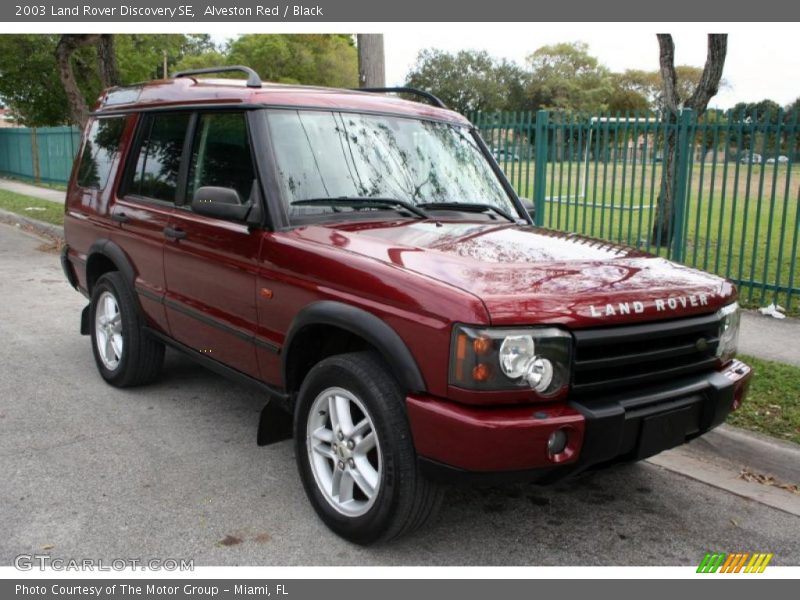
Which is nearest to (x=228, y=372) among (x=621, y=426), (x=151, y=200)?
(x=151, y=200)

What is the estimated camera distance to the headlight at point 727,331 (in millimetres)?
3488

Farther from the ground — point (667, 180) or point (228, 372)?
point (667, 180)

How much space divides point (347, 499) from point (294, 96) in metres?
2.12

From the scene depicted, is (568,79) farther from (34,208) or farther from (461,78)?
(34,208)

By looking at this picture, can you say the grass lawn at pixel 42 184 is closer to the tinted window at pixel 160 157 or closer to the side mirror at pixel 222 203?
the tinted window at pixel 160 157

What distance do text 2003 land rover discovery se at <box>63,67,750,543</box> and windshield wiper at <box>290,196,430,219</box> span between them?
0.01m

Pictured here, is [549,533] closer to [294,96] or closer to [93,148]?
[294,96]

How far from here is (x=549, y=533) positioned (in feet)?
11.7

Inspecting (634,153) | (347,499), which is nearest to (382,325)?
(347,499)

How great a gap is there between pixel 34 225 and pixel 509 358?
45.2 ft

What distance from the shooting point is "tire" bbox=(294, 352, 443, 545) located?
3064 millimetres

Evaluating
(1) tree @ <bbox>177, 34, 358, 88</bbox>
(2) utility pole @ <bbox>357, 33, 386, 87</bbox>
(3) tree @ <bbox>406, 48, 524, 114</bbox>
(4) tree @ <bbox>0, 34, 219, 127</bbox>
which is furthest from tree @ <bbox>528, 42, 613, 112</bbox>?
(2) utility pole @ <bbox>357, 33, 386, 87</bbox>

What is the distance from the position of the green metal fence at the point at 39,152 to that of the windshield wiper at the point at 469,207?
20.1 m

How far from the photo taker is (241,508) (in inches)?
147
